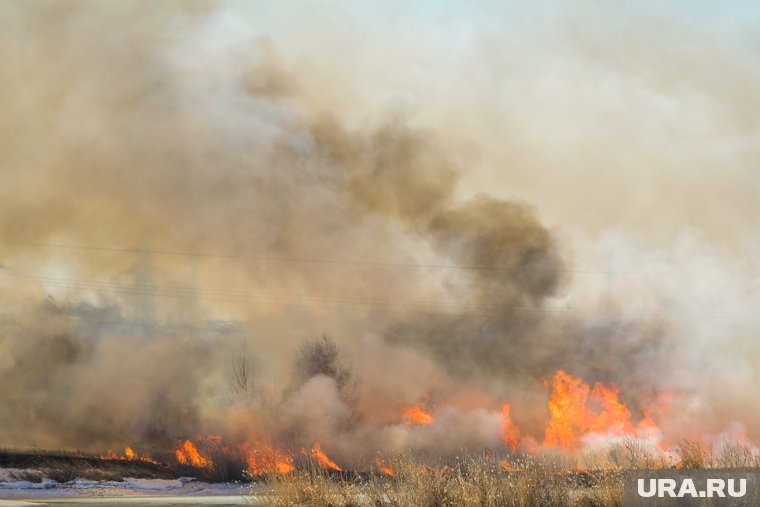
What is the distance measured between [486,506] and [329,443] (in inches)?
1465

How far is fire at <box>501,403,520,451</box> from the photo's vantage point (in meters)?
59.9

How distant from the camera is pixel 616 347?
212ft

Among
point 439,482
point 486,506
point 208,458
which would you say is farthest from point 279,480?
point 208,458

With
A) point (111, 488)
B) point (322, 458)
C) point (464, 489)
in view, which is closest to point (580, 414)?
point (322, 458)

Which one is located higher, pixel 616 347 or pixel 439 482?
pixel 616 347

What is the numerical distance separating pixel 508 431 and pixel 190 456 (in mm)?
23054

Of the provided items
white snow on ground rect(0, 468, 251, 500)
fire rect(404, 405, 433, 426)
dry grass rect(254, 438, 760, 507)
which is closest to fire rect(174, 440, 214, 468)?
white snow on ground rect(0, 468, 251, 500)

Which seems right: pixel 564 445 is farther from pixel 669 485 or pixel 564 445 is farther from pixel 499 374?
pixel 669 485

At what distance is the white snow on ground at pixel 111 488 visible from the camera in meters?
40.1

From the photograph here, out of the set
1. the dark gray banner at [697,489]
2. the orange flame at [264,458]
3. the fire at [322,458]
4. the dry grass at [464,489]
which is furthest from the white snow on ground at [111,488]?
the dark gray banner at [697,489]

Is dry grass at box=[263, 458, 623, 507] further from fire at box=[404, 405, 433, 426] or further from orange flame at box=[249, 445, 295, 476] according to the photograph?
fire at box=[404, 405, 433, 426]

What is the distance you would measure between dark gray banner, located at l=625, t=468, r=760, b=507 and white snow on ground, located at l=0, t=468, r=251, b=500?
2308 centimetres

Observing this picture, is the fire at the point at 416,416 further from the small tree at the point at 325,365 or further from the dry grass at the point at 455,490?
the dry grass at the point at 455,490

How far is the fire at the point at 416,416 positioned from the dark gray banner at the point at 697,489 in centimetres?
3609
